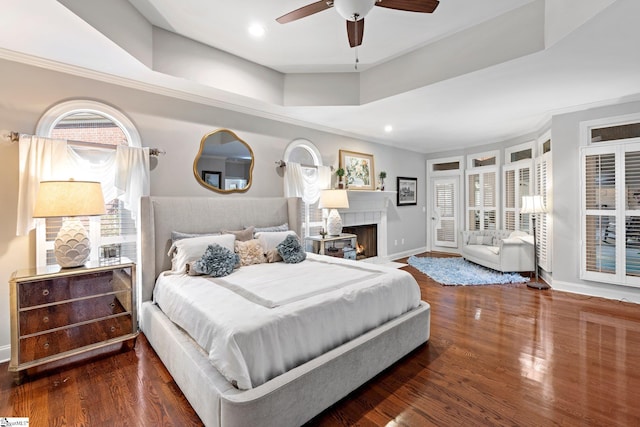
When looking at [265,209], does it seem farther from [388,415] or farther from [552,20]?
[552,20]

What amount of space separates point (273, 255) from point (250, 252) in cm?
27

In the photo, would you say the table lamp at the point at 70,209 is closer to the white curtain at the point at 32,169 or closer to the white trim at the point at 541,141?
the white curtain at the point at 32,169

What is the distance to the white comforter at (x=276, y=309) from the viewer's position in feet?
5.32

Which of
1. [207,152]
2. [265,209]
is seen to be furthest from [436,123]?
[207,152]

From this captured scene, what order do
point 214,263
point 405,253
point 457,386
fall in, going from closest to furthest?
point 457,386
point 214,263
point 405,253

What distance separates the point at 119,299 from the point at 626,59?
528 centimetres

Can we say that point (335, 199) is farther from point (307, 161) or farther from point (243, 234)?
point (243, 234)

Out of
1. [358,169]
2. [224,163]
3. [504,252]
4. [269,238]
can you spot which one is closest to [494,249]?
[504,252]

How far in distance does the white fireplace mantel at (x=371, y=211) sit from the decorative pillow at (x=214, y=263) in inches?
110

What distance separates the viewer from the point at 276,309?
6.08 feet

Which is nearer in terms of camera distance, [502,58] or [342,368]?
[342,368]

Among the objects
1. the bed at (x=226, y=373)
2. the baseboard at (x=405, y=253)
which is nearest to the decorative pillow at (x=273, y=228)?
the bed at (x=226, y=373)

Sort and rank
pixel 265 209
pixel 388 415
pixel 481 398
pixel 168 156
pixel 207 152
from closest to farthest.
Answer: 1. pixel 388 415
2. pixel 481 398
3. pixel 168 156
4. pixel 207 152
5. pixel 265 209

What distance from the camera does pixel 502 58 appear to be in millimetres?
2797
